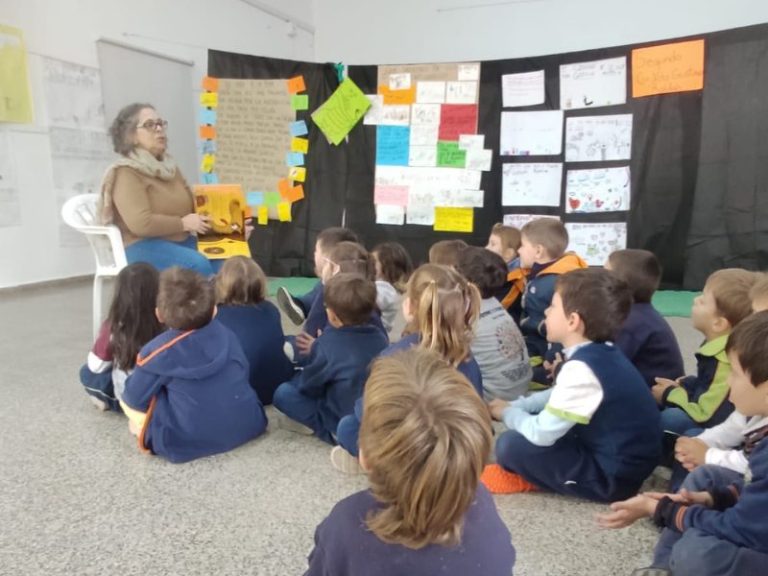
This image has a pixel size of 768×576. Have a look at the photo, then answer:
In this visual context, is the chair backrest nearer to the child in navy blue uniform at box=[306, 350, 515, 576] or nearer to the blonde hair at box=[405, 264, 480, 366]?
the blonde hair at box=[405, 264, 480, 366]

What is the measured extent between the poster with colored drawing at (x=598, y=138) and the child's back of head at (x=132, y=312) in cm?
335

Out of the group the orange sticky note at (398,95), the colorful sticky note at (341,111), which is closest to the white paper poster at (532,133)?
the orange sticky note at (398,95)

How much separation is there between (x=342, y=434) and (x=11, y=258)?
11.9ft

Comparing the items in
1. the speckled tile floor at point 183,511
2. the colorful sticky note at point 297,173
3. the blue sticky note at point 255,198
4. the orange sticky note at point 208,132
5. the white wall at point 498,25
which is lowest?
the speckled tile floor at point 183,511

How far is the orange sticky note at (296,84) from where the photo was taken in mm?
4984

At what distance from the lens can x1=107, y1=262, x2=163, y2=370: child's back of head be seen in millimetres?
1949

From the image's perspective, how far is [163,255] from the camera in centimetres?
273

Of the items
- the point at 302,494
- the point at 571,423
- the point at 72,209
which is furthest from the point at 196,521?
the point at 72,209

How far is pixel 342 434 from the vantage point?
5.78 ft

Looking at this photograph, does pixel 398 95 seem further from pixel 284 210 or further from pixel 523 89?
pixel 284 210

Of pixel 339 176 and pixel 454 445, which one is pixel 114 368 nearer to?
pixel 454 445

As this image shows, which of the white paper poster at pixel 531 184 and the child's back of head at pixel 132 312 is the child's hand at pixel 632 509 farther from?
the white paper poster at pixel 531 184

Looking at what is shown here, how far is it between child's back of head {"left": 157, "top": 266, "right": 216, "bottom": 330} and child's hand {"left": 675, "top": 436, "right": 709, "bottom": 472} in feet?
4.29

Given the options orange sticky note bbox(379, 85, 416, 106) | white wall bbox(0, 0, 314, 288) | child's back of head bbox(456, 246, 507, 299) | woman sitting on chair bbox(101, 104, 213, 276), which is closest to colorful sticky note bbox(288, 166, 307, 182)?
orange sticky note bbox(379, 85, 416, 106)
